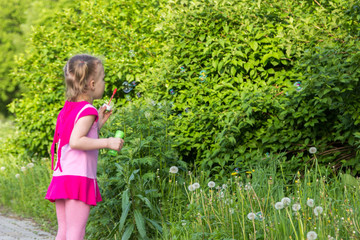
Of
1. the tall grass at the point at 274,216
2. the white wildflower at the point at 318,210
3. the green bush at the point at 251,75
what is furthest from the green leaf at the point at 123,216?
the white wildflower at the point at 318,210

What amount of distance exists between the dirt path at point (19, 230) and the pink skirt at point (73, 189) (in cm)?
227

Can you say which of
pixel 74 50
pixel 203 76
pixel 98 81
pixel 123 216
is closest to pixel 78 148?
pixel 98 81

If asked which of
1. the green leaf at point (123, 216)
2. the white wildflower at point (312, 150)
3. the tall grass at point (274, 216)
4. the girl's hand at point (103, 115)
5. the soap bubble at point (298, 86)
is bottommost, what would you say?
the green leaf at point (123, 216)

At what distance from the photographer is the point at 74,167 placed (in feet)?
9.55

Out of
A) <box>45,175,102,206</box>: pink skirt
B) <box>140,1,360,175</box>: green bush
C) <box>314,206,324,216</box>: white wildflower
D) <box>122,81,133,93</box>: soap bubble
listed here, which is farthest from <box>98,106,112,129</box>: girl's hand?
<box>122,81,133,93</box>: soap bubble

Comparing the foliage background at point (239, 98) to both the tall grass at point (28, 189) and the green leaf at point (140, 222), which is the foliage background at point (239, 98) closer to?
the green leaf at point (140, 222)

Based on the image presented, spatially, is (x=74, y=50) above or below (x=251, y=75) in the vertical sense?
above

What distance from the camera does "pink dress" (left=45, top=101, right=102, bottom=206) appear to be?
288cm

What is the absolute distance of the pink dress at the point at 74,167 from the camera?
2.88 m

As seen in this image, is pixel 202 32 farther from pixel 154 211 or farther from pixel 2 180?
pixel 2 180

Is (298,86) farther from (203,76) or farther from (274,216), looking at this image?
(274,216)

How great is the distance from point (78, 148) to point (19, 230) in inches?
118

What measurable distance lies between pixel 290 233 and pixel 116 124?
91.3 inches

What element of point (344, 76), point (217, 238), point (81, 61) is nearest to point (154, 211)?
point (217, 238)
